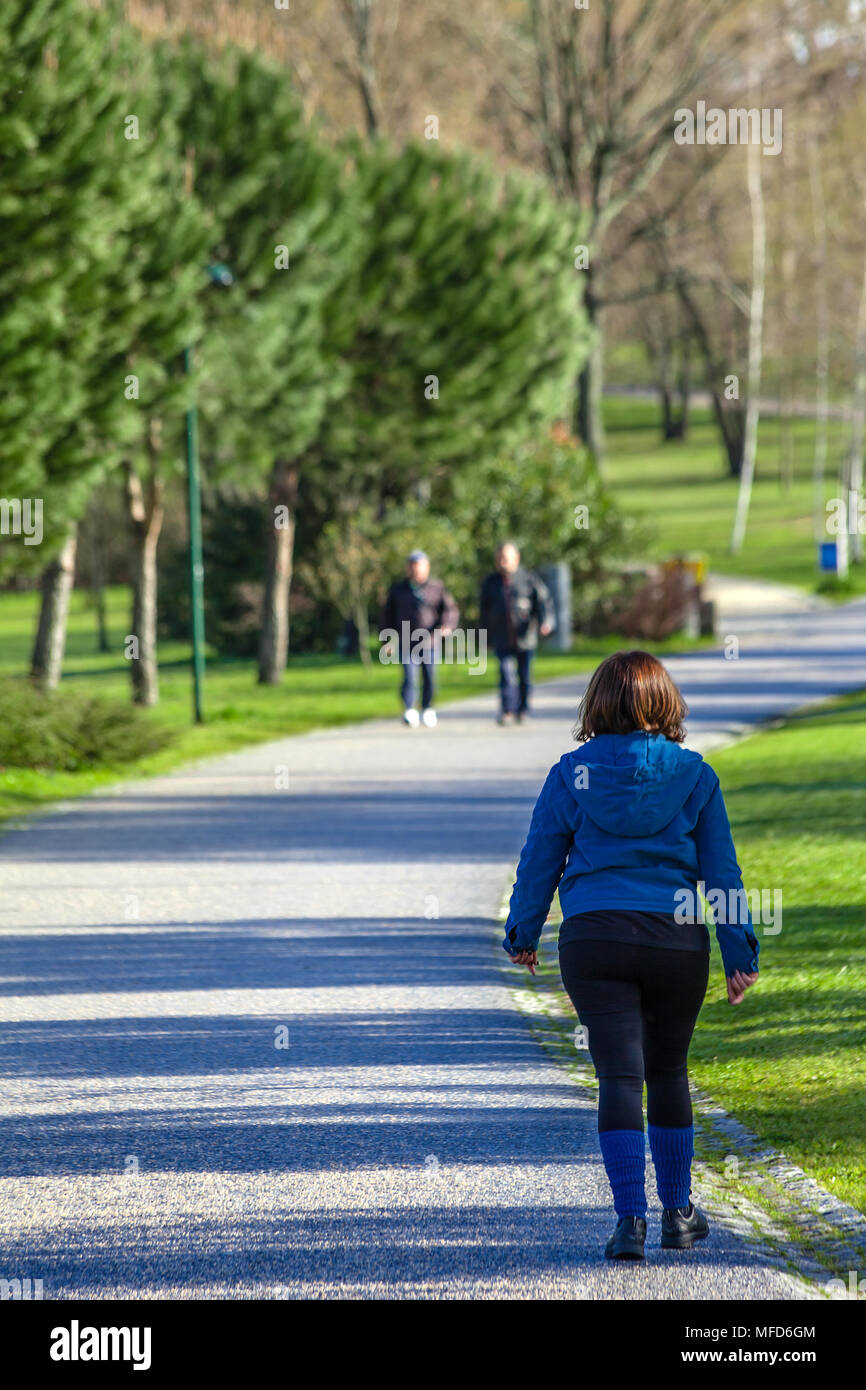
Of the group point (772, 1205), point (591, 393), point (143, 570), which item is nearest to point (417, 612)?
point (143, 570)

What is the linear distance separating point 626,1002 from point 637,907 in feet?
0.87

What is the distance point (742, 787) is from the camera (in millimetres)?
15047

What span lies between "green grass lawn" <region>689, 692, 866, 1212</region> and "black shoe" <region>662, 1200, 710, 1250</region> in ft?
1.89

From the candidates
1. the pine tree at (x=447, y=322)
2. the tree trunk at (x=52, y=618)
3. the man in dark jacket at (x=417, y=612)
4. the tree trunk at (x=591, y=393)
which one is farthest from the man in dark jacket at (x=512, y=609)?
the tree trunk at (x=591, y=393)

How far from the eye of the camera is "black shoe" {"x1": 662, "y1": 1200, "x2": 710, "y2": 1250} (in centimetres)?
516

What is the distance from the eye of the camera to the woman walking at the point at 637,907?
5.09 m

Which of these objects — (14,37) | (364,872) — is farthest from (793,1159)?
(14,37)

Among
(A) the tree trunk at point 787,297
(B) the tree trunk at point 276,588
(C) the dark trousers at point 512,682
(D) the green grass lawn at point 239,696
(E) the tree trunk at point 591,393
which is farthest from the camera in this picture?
(A) the tree trunk at point 787,297

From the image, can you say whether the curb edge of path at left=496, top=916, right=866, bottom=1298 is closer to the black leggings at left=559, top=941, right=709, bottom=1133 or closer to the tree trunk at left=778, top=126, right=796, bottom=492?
the black leggings at left=559, top=941, right=709, bottom=1133

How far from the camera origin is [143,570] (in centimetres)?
2519

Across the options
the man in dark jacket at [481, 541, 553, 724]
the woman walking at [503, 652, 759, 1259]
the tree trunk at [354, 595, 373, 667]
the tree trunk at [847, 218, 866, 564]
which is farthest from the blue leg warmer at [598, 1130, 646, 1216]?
the tree trunk at [847, 218, 866, 564]

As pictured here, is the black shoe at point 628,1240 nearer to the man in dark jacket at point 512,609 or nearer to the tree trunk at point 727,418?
the man in dark jacket at point 512,609

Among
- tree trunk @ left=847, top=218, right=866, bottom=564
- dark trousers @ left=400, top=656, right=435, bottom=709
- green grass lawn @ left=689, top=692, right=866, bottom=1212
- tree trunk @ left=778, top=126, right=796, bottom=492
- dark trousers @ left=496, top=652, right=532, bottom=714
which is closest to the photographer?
green grass lawn @ left=689, top=692, right=866, bottom=1212
